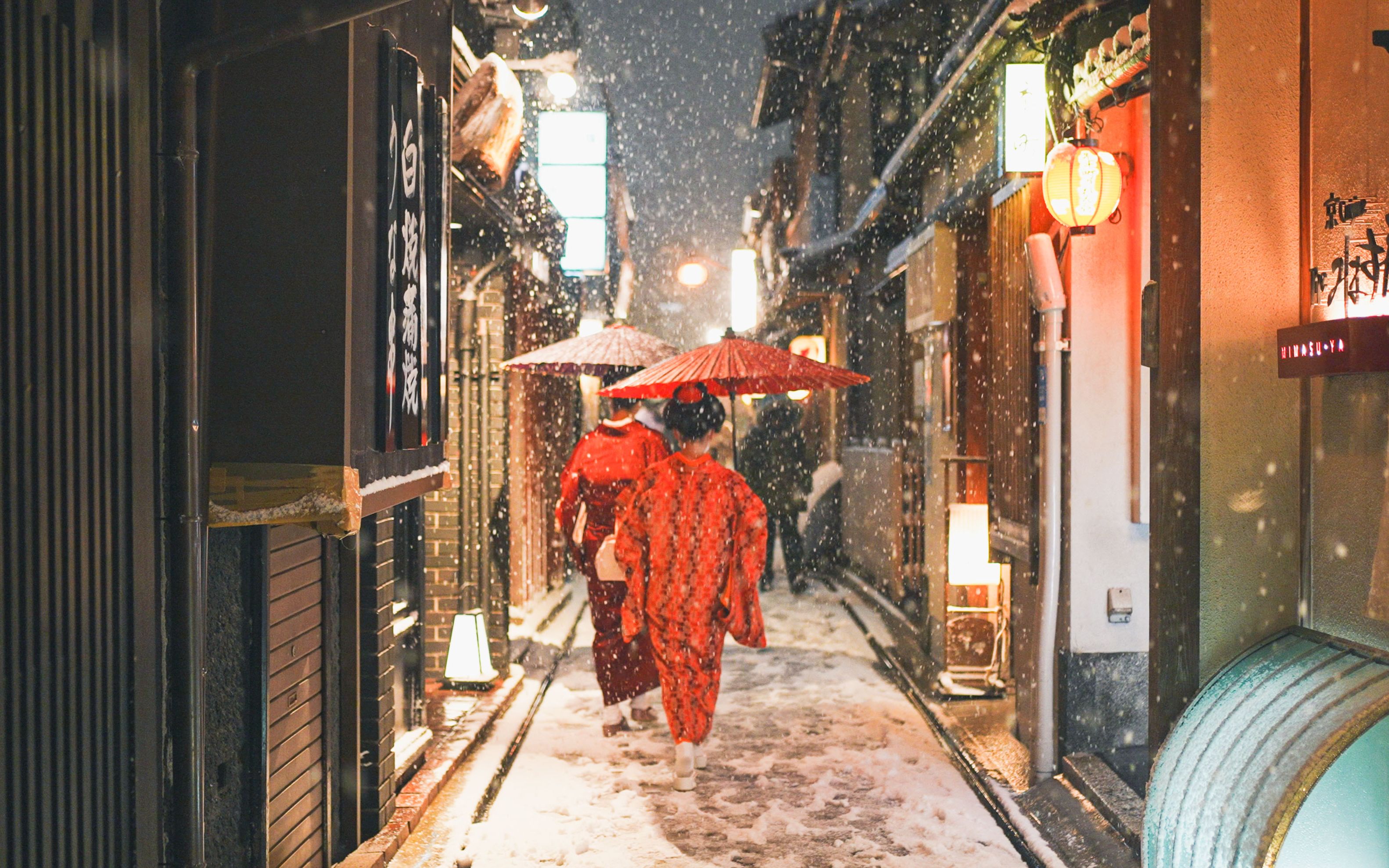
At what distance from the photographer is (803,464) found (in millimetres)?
16844

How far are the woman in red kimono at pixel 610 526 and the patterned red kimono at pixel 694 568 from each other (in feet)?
3.53

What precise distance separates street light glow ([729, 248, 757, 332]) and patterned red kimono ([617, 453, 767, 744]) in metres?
23.2

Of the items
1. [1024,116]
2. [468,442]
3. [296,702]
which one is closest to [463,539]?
[468,442]

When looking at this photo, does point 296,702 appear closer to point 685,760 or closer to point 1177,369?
point 685,760

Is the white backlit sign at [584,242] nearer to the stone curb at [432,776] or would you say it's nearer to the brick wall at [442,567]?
the brick wall at [442,567]

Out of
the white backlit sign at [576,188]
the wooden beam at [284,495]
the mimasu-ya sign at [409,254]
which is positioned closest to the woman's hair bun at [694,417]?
the mimasu-ya sign at [409,254]

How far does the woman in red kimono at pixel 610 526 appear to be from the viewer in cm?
899

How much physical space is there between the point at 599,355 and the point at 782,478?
6.70 metres

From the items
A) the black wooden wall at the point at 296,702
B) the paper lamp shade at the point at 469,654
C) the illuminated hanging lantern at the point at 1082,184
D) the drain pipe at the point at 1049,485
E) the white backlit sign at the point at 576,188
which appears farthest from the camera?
the white backlit sign at the point at 576,188

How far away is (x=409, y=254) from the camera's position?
17.4ft

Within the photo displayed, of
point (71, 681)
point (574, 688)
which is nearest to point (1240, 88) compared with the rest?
point (71, 681)

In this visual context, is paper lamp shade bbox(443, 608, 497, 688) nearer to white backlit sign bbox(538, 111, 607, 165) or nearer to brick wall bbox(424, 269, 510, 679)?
brick wall bbox(424, 269, 510, 679)

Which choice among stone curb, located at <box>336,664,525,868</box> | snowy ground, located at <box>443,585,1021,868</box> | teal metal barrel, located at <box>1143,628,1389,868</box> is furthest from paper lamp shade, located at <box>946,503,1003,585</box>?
teal metal barrel, located at <box>1143,628,1389,868</box>

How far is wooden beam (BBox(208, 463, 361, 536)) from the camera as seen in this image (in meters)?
4.02
